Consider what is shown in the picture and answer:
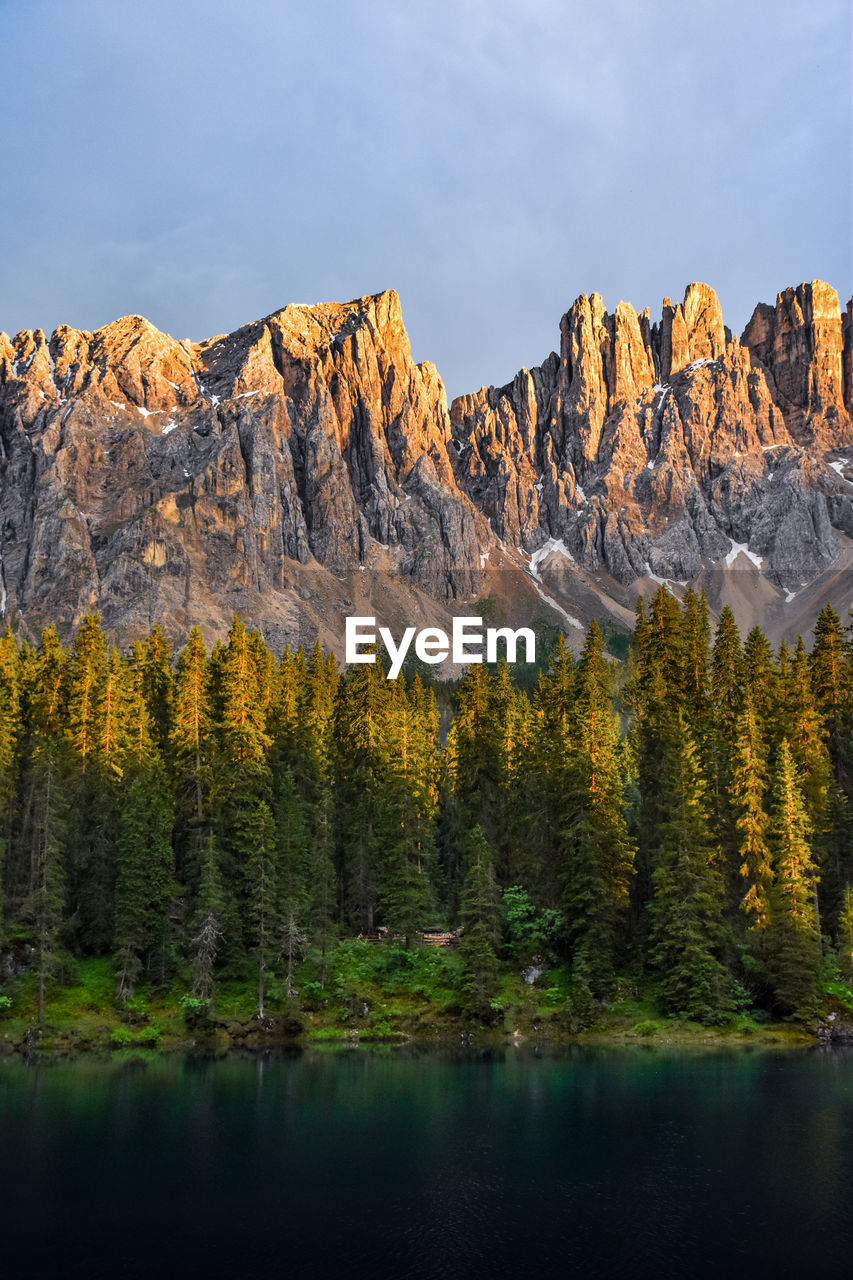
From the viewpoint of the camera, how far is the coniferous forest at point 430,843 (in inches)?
2372

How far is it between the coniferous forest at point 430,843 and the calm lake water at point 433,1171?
40.7ft

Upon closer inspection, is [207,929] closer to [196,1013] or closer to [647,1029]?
[196,1013]

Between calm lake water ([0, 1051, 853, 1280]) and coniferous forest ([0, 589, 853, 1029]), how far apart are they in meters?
12.4

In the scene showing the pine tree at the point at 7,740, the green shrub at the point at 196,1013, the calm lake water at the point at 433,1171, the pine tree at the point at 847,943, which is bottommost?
the green shrub at the point at 196,1013

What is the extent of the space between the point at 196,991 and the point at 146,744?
18.2m

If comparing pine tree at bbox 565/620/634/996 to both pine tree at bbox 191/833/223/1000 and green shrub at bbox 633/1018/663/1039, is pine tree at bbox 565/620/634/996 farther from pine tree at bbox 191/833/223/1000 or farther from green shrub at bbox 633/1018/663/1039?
pine tree at bbox 191/833/223/1000

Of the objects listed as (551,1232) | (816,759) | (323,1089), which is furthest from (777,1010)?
(551,1232)

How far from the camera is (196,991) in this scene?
60188mm

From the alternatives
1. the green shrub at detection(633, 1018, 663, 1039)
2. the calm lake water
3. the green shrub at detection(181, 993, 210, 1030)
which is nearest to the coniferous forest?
the green shrub at detection(181, 993, 210, 1030)

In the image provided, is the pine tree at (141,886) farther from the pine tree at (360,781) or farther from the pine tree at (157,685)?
the pine tree at (360,781)

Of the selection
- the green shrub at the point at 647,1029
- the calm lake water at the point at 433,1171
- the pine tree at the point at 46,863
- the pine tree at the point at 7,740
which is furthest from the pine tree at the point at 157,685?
the green shrub at the point at 647,1029

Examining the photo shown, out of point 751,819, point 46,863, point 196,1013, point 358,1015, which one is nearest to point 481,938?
point 358,1015

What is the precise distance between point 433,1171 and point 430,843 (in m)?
48.0

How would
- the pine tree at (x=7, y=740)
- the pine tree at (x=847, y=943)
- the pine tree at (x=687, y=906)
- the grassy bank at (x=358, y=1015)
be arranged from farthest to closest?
1. the pine tree at (x=7, y=740)
2. the pine tree at (x=847, y=943)
3. the pine tree at (x=687, y=906)
4. the grassy bank at (x=358, y=1015)
